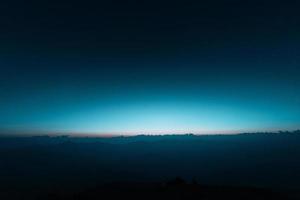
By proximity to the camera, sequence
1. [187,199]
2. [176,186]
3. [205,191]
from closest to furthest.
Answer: [187,199], [205,191], [176,186]

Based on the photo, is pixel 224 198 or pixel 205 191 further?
pixel 205 191

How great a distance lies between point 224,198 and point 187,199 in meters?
8.81

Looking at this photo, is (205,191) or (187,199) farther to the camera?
(205,191)

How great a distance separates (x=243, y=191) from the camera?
295ft

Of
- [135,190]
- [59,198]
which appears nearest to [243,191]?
A: [135,190]

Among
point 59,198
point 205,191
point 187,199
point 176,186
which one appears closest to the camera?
point 187,199

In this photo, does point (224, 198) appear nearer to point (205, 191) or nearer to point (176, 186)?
point (205, 191)

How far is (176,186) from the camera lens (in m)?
94.4

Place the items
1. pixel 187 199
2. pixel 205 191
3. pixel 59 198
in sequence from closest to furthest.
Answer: pixel 187 199
pixel 205 191
pixel 59 198

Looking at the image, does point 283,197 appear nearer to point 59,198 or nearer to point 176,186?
point 176,186

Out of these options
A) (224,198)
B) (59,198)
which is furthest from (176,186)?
(59,198)

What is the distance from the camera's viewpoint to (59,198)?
3957 inches

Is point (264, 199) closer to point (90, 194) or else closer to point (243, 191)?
point (243, 191)

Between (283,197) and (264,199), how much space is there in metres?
8.36
